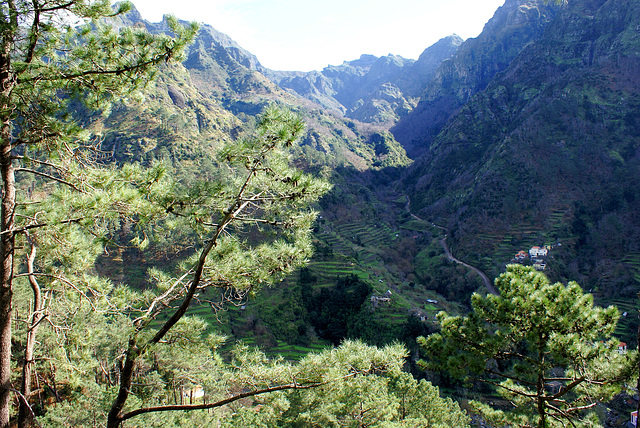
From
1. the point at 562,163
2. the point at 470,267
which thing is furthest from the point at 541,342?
the point at 562,163

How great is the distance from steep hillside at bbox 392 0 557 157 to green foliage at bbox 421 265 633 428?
121 metres

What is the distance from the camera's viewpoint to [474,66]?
128375 millimetres

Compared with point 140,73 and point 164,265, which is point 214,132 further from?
point 140,73

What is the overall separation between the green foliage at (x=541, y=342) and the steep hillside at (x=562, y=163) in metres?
44.3

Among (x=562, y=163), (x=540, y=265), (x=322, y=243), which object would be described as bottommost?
(x=540, y=265)

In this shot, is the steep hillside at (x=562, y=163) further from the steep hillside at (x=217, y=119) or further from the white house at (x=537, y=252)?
the steep hillside at (x=217, y=119)

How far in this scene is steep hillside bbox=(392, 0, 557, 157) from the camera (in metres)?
118

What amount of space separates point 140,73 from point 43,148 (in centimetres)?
144

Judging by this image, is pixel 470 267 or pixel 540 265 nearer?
pixel 540 265

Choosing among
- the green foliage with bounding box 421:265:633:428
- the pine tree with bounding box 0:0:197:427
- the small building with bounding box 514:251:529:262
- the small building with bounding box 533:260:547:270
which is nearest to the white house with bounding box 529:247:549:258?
the small building with bounding box 514:251:529:262

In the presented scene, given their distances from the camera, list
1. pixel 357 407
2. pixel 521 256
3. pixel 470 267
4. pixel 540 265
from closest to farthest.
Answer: pixel 357 407, pixel 540 265, pixel 521 256, pixel 470 267

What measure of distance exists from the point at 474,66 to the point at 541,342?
477 feet

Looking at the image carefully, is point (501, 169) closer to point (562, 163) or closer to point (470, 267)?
point (562, 163)

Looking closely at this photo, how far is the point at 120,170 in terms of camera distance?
4.29 m
